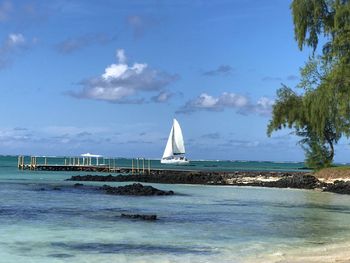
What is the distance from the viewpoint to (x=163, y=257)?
14.2 meters

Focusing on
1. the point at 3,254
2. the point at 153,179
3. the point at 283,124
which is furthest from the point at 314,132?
the point at 3,254

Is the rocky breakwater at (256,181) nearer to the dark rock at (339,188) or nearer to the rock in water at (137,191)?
the dark rock at (339,188)

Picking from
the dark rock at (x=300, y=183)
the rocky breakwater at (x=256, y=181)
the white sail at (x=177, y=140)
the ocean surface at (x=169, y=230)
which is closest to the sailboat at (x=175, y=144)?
the white sail at (x=177, y=140)

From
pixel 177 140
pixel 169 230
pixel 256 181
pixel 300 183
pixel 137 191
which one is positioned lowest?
pixel 169 230

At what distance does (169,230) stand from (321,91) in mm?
26287

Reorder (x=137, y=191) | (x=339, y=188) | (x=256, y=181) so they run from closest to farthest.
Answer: (x=137, y=191), (x=339, y=188), (x=256, y=181)

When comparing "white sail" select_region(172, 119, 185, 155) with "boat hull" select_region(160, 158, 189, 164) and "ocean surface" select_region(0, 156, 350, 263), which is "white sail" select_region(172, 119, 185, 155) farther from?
"ocean surface" select_region(0, 156, 350, 263)

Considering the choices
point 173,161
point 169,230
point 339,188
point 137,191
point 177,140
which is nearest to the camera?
point 169,230

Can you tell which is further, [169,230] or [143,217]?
[143,217]

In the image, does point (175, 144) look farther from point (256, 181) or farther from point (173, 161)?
point (256, 181)

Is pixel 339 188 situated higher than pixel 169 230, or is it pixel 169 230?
pixel 339 188

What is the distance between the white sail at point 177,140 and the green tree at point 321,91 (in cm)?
6171

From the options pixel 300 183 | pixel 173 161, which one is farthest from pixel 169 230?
pixel 173 161

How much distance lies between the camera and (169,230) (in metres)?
19.7
